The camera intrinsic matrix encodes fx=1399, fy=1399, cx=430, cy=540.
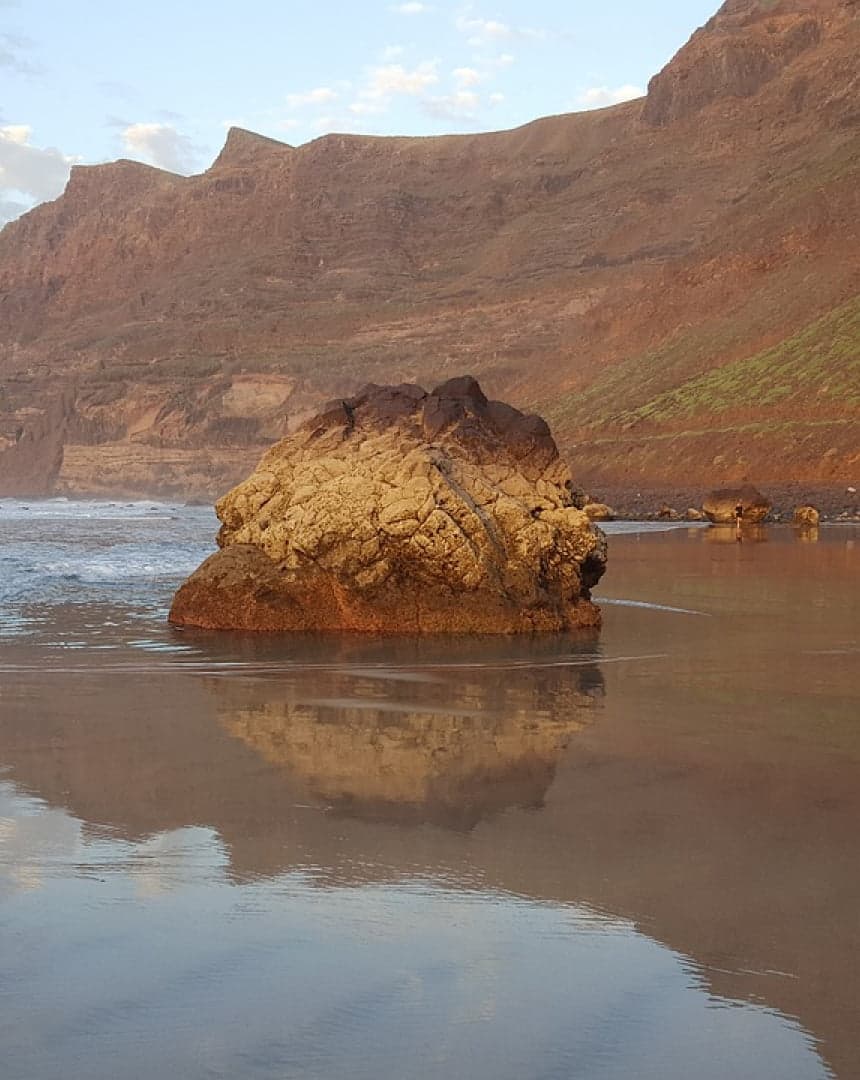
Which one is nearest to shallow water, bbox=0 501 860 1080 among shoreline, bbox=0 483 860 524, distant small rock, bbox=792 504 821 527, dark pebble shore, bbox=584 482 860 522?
distant small rock, bbox=792 504 821 527

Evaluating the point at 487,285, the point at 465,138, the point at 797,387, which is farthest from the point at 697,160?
the point at 797,387

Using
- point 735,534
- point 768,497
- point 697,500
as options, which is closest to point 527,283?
point 697,500

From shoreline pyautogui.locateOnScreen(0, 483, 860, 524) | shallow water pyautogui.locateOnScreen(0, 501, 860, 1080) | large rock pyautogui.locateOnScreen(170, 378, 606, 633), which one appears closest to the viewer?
shallow water pyautogui.locateOnScreen(0, 501, 860, 1080)

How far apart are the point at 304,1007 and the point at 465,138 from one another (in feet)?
530

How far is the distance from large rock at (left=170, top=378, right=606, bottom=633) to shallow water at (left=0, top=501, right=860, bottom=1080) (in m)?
2.10

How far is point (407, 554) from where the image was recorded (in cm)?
1196

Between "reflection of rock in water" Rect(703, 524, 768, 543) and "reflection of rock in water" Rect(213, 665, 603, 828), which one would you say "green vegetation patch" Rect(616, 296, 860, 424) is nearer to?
"reflection of rock in water" Rect(703, 524, 768, 543)

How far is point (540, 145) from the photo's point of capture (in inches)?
5930

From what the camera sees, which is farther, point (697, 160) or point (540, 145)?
point (540, 145)

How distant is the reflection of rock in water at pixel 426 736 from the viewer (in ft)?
18.8

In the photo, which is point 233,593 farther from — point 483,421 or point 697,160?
point 697,160

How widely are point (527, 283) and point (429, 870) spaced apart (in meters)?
118

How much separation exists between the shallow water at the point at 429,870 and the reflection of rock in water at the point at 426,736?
3 centimetres

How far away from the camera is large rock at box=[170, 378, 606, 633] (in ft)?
39.1
